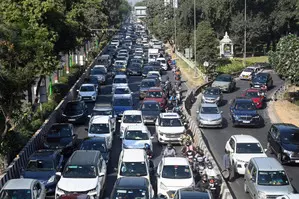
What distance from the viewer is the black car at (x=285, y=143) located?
24312 millimetres

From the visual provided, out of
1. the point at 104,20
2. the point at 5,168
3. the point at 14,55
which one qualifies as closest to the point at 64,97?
the point at 14,55

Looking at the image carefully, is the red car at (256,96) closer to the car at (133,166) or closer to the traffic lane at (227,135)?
the traffic lane at (227,135)

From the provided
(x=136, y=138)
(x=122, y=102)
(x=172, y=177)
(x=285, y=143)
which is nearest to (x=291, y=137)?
(x=285, y=143)

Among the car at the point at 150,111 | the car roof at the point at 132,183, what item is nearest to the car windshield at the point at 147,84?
the car at the point at 150,111

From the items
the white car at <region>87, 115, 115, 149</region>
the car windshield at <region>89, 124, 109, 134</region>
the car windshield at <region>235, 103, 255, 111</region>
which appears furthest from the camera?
the car windshield at <region>235, 103, 255, 111</region>

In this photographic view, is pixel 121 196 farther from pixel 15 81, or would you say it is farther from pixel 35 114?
pixel 35 114

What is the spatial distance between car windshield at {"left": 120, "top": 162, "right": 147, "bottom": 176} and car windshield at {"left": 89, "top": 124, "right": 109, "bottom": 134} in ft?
24.2

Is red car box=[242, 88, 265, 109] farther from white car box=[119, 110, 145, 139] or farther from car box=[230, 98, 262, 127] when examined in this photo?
white car box=[119, 110, 145, 139]

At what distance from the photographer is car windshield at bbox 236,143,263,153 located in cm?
2352

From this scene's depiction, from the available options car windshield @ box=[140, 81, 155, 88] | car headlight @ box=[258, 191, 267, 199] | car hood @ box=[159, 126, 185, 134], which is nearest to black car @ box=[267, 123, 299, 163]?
car hood @ box=[159, 126, 185, 134]

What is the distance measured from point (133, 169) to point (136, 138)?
229 inches

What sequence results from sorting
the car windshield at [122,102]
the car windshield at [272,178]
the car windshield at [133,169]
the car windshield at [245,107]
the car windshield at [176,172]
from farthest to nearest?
the car windshield at [122,102], the car windshield at [245,107], the car windshield at [133,169], the car windshield at [176,172], the car windshield at [272,178]

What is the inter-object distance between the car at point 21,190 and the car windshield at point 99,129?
9677 millimetres

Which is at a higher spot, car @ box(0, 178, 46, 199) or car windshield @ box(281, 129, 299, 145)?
car @ box(0, 178, 46, 199)
